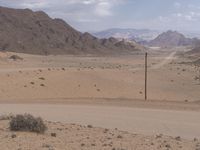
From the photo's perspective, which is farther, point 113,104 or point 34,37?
point 34,37

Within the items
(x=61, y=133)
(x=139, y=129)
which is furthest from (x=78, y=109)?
(x=61, y=133)

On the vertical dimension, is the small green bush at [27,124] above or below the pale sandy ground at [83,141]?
above

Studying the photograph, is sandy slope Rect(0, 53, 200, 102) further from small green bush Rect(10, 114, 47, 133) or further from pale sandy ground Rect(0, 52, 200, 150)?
small green bush Rect(10, 114, 47, 133)

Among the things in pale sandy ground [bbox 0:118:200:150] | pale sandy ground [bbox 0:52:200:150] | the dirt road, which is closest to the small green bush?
pale sandy ground [bbox 0:118:200:150]

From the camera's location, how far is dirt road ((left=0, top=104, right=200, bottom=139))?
70.8 ft

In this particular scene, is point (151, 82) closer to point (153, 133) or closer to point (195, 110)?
point (195, 110)

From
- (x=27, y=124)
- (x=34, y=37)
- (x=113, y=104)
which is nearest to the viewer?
(x=27, y=124)

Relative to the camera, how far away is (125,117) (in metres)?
25.3

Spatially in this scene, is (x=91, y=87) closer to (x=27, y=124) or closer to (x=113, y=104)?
(x=113, y=104)

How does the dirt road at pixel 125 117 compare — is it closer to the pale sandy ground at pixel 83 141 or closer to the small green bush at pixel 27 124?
the pale sandy ground at pixel 83 141

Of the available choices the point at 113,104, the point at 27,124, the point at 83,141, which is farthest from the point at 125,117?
the point at 83,141

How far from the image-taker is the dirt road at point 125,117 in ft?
70.8

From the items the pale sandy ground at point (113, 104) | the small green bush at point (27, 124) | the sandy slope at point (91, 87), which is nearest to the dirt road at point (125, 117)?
the pale sandy ground at point (113, 104)

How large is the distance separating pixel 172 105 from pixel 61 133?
14097mm
